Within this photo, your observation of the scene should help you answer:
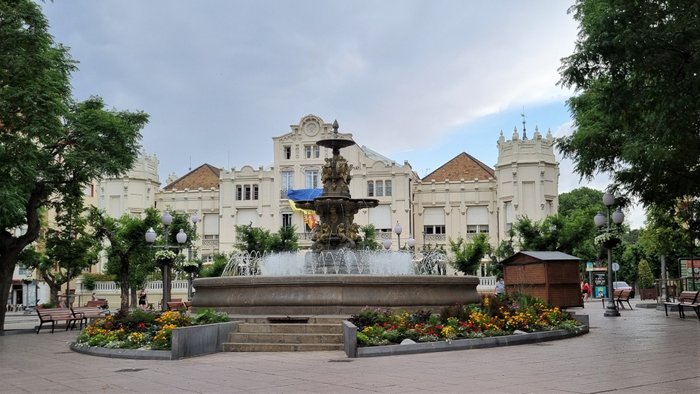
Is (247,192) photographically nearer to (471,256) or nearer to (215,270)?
(215,270)

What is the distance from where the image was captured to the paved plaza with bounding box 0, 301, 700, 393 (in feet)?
28.2

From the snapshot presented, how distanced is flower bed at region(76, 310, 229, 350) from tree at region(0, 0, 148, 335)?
15.0ft

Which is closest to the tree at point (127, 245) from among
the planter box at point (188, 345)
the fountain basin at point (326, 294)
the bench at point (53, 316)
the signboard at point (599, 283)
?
the bench at point (53, 316)

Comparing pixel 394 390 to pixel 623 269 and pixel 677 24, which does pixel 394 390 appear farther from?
pixel 623 269

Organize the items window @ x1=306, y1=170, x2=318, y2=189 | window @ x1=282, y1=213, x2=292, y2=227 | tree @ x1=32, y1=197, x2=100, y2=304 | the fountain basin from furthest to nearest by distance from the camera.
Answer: window @ x1=282, y1=213, x2=292, y2=227 → window @ x1=306, y1=170, x2=318, y2=189 → tree @ x1=32, y1=197, x2=100, y2=304 → the fountain basin

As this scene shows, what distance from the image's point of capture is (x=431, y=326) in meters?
13.5

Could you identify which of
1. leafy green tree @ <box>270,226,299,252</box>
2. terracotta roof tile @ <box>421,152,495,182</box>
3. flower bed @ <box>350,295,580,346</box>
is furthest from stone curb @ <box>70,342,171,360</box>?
terracotta roof tile @ <box>421,152,495,182</box>

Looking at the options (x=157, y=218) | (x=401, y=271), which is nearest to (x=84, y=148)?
(x=401, y=271)

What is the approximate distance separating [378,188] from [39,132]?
4807 cm

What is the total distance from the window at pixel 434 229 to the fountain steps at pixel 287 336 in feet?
171

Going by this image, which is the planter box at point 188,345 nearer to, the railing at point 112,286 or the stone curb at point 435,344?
the stone curb at point 435,344

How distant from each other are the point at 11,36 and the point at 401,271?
1334 centimetres

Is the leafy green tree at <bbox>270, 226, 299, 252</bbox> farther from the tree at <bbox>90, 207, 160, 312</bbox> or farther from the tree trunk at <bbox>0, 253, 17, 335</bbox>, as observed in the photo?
the tree trunk at <bbox>0, 253, 17, 335</bbox>

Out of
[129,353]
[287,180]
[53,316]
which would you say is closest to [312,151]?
[287,180]
